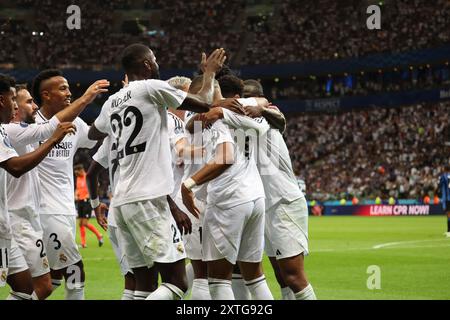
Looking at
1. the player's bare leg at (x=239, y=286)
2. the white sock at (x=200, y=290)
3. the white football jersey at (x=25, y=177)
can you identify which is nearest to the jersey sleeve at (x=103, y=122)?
the white football jersey at (x=25, y=177)

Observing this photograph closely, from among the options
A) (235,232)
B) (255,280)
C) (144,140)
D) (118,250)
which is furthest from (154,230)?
(118,250)

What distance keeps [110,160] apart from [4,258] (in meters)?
1.93

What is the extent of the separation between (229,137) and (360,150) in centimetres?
4259

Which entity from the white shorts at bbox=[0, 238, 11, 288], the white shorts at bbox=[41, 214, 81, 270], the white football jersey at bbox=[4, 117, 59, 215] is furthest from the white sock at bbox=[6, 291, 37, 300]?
the white shorts at bbox=[41, 214, 81, 270]

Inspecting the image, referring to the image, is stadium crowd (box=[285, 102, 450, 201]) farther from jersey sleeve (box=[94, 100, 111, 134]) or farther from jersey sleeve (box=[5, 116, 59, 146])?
jersey sleeve (box=[5, 116, 59, 146])

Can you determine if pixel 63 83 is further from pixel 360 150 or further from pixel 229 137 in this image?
pixel 360 150

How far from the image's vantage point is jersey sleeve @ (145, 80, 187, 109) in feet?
20.9

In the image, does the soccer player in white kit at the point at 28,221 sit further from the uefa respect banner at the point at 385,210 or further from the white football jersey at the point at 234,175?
the uefa respect banner at the point at 385,210

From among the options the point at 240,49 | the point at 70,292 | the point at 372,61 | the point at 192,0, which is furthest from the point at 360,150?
the point at 70,292

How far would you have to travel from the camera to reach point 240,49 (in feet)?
182

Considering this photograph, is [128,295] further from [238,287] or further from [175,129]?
[175,129]

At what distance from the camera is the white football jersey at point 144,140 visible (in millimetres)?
6391

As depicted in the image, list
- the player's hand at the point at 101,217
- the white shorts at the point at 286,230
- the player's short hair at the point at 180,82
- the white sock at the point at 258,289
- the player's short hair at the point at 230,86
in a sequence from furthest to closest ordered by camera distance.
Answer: the player's hand at the point at 101,217, the player's short hair at the point at 180,82, the white shorts at the point at 286,230, the player's short hair at the point at 230,86, the white sock at the point at 258,289

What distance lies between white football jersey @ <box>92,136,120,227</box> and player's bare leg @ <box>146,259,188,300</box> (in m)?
1.68
